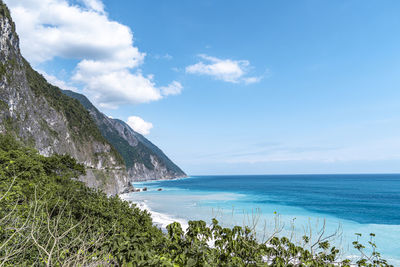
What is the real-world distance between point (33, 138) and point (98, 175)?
22.5 m

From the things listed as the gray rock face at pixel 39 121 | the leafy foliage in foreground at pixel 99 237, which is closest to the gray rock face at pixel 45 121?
the gray rock face at pixel 39 121

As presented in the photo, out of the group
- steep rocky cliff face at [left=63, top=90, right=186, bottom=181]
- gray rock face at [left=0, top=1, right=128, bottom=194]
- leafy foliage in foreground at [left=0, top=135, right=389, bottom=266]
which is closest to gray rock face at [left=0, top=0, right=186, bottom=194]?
gray rock face at [left=0, top=1, right=128, bottom=194]

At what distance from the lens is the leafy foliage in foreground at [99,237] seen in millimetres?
4285

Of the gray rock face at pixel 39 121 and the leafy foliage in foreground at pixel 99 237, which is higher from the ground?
the gray rock face at pixel 39 121

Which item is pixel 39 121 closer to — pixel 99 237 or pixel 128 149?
pixel 99 237

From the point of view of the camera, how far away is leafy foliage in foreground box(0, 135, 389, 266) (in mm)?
4285

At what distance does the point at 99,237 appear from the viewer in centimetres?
745

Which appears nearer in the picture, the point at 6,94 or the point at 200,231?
the point at 200,231

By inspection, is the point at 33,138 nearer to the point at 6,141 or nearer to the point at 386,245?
the point at 6,141

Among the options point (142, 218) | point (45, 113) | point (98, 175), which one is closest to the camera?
point (142, 218)

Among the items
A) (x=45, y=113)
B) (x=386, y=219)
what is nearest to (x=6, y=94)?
(x=45, y=113)

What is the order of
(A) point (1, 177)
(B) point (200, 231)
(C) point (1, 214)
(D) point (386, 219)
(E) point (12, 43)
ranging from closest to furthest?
1. (B) point (200, 231)
2. (C) point (1, 214)
3. (A) point (1, 177)
4. (D) point (386, 219)
5. (E) point (12, 43)

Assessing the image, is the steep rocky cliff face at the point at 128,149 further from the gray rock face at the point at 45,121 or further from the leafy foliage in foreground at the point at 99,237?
the leafy foliage in foreground at the point at 99,237

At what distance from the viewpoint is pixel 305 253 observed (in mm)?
5496
